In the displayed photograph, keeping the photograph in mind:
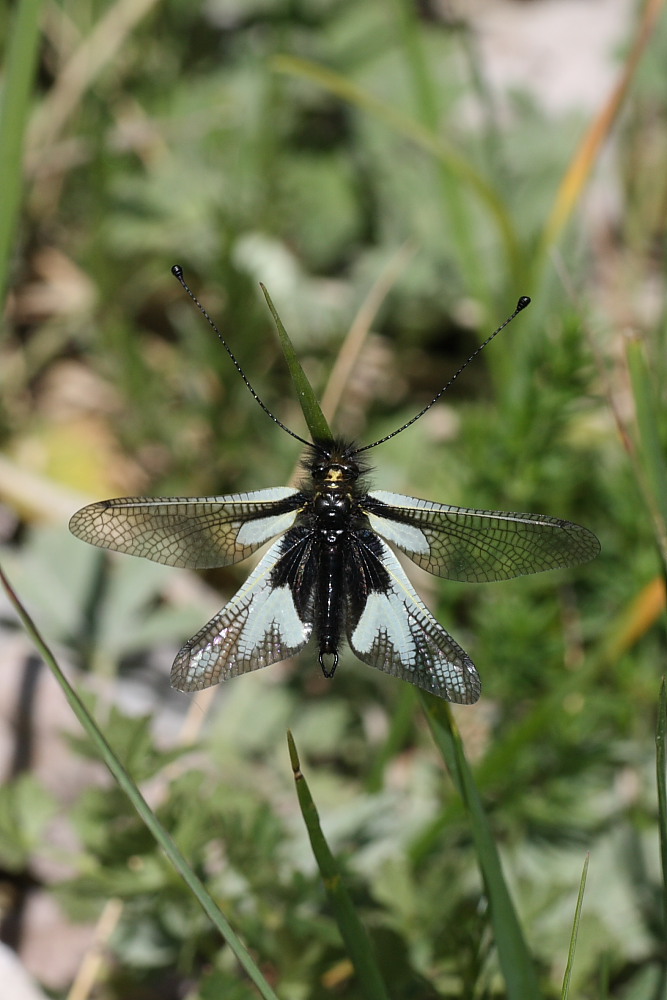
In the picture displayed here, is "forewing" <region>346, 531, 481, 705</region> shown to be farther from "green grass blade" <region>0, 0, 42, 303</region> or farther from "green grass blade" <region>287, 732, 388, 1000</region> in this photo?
"green grass blade" <region>0, 0, 42, 303</region>

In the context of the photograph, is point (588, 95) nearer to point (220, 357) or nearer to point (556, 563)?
point (220, 357)

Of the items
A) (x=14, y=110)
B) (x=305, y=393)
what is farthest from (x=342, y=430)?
(x=305, y=393)

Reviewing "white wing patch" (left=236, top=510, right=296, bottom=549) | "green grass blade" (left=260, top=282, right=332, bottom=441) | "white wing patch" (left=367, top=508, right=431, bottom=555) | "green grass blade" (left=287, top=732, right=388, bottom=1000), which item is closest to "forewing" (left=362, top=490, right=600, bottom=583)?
"white wing patch" (left=367, top=508, right=431, bottom=555)

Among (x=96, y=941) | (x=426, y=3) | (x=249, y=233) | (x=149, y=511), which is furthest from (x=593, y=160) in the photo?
(x=96, y=941)

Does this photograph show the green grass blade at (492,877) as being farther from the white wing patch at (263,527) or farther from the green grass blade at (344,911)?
the white wing patch at (263,527)

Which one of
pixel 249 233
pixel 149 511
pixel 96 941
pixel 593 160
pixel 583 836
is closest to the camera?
pixel 149 511
